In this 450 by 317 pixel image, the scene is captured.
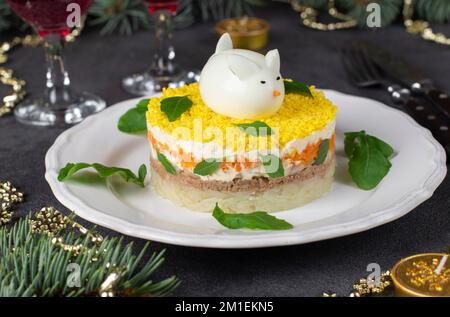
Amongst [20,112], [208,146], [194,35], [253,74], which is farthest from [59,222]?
[194,35]

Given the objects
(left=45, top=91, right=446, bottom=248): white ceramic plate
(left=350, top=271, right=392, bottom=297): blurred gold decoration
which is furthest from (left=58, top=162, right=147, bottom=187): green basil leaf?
(left=350, top=271, right=392, bottom=297): blurred gold decoration

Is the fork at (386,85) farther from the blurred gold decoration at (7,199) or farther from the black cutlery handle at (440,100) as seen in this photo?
the blurred gold decoration at (7,199)

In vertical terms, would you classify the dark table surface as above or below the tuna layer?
below

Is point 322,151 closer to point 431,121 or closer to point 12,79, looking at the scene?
point 431,121

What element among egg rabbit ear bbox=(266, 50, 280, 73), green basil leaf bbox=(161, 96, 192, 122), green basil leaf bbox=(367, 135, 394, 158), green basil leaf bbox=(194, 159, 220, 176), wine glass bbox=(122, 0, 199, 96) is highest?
egg rabbit ear bbox=(266, 50, 280, 73)

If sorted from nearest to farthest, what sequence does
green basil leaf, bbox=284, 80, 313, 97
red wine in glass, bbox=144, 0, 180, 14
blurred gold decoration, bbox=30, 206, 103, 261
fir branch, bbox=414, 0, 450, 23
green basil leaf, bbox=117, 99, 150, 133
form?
blurred gold decoration, bbox=30, 206, 103, 261 < green basil leaf, bbox=284, 80, 313, 97 < green basil leaf, bbox=117, 99, 150, 133 < red wine in glass, bbox=144, 0, 180, 14 < fir branch, bbox=414, 0, 450, 23

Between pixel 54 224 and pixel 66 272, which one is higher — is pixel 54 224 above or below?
below

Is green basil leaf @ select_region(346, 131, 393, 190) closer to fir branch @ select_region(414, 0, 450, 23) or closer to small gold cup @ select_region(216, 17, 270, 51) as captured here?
small gold cup @ select_region(216, 17, 270, 51)

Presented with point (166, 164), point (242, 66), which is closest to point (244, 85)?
point (242, 66)
